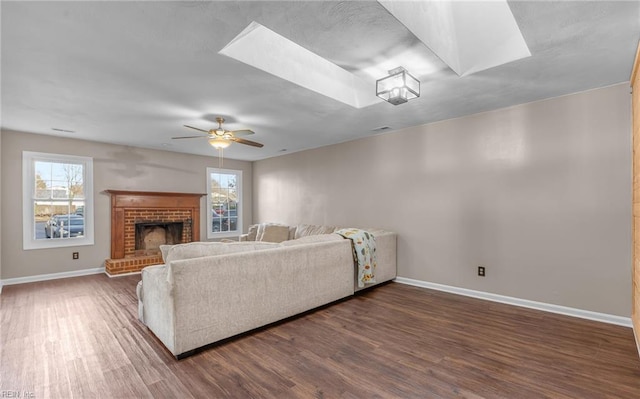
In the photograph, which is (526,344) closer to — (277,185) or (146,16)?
(146,16)

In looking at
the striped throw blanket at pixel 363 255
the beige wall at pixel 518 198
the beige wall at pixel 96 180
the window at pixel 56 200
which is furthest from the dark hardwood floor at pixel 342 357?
the window at pixel 56 200

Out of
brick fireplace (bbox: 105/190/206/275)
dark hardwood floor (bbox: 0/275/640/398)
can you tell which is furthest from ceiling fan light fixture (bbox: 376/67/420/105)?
brick fireplace (bbox: 105/190/206/275)

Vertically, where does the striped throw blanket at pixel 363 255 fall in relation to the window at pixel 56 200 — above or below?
below

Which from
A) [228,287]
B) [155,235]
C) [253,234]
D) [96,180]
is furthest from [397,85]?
[155,235]

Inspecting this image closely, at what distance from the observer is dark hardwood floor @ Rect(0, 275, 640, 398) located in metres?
2.04

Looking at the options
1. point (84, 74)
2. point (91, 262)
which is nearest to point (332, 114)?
point (84, 74)

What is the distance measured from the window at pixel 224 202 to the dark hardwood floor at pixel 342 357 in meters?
3.75

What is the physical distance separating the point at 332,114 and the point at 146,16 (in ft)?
8.07

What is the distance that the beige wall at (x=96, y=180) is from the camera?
4.75 m

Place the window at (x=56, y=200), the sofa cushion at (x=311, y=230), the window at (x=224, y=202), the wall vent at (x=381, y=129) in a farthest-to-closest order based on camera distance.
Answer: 1. the window at (x=224, y=202)
2. the sofa cushion at (x=311, y=230)
3. the window at (x=56, y=200)
4. the wall vent at (x=381, y=129)

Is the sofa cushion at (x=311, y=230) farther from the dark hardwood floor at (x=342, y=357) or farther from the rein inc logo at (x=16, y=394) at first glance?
the rein inc logo at (x=16, y=394)

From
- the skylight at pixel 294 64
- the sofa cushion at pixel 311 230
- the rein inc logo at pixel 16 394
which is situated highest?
the skylight at pixel 294 64

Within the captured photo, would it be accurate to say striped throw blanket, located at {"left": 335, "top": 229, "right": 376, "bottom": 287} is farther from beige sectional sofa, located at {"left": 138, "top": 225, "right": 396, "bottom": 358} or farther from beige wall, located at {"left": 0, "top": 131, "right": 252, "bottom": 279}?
beige wall, located at {"left": 0, "top": 131, "right": 252, "bottom": 279}

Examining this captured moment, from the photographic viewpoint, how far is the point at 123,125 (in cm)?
443
